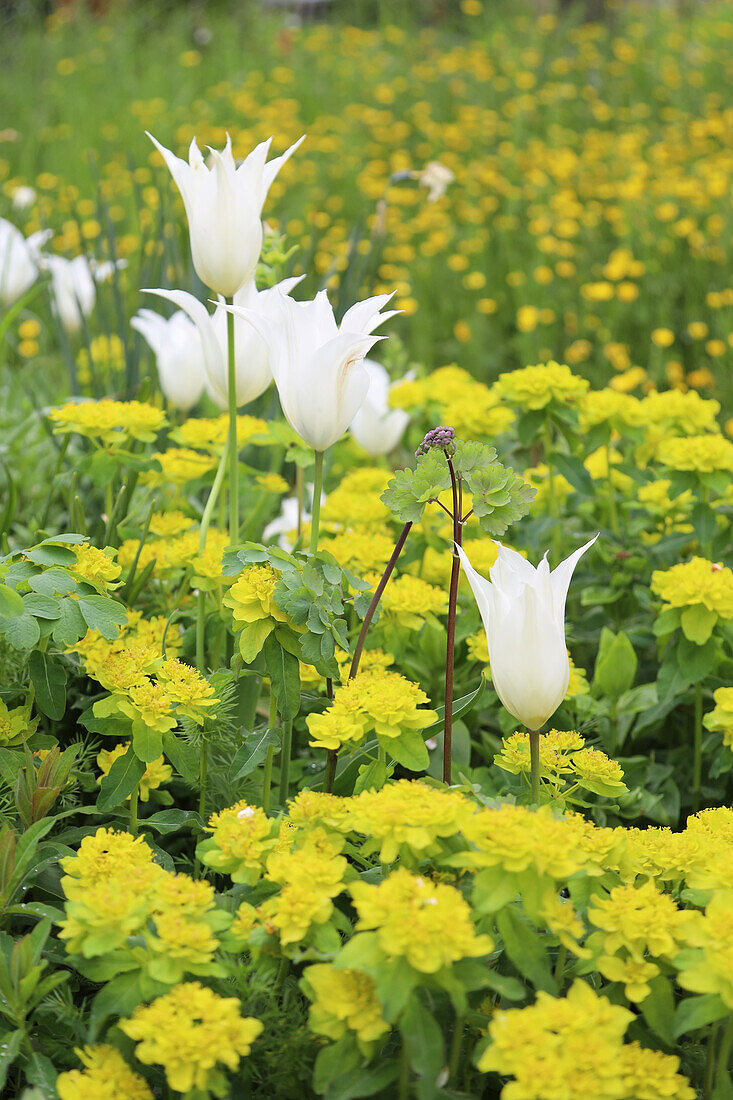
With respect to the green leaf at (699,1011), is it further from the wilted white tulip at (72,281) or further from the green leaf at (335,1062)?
the wilted white tulip at (72,281)

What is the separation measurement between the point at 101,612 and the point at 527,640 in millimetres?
485

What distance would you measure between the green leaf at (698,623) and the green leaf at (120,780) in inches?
30.5

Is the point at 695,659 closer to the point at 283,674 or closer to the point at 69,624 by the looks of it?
the point at 283,674

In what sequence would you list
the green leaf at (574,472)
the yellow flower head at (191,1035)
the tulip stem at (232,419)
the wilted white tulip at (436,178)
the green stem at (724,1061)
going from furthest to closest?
1. the wilted white tulip at (436,178)
2. the green leaf at (574,472)
3. the tulip stem at (232,419)
4. the green stem at (724,1061)
5. the yellow flower head at (191,1035)

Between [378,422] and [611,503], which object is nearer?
[611,503]

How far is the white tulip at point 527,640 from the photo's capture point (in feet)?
3.63

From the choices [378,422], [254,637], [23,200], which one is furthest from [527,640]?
[23,200]

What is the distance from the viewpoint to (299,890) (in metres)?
0.97

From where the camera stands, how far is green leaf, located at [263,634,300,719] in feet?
4.02

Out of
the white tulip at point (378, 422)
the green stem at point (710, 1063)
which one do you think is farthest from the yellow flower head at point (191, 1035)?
the white tulip at point (378, 422)

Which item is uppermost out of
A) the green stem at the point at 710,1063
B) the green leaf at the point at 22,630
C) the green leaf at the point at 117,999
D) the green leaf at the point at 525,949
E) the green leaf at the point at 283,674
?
the green leaf at the point at 22,630

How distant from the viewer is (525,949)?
98 cm

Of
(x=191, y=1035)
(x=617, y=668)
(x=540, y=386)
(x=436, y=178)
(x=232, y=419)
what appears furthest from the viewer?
(x=436, y=178)

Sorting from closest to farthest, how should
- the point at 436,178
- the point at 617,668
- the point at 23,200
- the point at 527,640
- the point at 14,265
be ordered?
1. the point at 527,640
2. the point at 617,668
3. the point at 436,178
4. the point at 14,265
5. the point at 23,200
